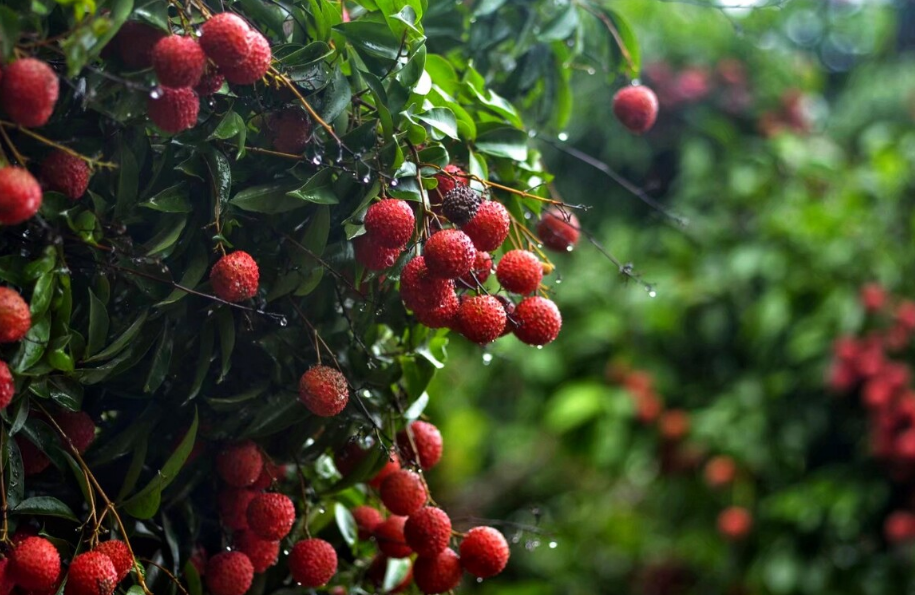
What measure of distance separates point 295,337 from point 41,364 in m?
0.22

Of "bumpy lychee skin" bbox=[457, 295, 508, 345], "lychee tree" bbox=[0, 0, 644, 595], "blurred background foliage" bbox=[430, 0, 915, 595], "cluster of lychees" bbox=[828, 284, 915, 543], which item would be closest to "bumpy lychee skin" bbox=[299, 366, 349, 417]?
"lychee tree" bbox=[0, 0, 644, 595]

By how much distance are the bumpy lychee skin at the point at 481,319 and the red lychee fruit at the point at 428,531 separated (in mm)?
201

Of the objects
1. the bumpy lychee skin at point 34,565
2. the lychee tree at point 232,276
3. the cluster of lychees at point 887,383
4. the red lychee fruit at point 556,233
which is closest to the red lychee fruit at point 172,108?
the lychee tree at point 232,276

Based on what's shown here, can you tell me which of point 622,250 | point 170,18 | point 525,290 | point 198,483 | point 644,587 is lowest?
point 644,587

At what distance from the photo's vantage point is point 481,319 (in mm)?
780

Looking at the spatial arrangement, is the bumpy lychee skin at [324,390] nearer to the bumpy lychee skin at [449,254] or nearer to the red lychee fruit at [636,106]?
the bumpy lychee skin at [449,254]

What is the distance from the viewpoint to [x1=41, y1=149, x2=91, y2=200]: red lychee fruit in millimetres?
695

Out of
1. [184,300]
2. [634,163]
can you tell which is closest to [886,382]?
[634,163]

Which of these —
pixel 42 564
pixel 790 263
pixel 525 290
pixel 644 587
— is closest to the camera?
pixel 42 564

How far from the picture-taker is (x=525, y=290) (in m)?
0.83

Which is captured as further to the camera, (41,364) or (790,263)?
(790,263)

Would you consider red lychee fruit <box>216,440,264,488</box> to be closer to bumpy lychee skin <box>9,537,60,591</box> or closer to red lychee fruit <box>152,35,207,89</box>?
bumpy lychee skin <box>9,537,60,591</box>

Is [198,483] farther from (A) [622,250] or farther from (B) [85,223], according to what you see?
(A) [622,250]

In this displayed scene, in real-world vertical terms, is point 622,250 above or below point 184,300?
below
